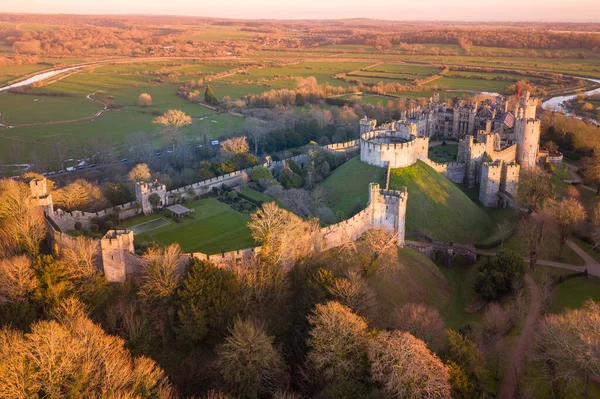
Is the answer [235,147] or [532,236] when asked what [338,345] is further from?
[235,147]

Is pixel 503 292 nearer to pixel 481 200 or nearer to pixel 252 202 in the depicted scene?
pixel 481 200

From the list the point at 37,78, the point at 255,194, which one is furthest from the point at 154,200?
the point at 37,78

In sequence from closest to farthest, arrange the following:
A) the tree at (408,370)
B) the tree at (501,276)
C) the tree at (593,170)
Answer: the tree at (408,370) < the tree at (501,276) < the tree at (593,170)

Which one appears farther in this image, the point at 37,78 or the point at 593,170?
the point at 37,78

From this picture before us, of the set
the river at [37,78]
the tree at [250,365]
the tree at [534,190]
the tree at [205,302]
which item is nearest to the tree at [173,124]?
the river at [37,78]

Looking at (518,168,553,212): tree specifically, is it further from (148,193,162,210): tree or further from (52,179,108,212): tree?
(52,179,108,212): tree

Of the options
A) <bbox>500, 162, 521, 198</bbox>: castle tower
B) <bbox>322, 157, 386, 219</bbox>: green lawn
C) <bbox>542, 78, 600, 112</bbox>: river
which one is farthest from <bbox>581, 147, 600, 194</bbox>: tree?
<bbox>542, 78, 600, 112</bbox>: river

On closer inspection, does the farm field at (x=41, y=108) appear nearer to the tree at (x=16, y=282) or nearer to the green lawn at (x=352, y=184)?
the green lawn at (x=352, y=184)
